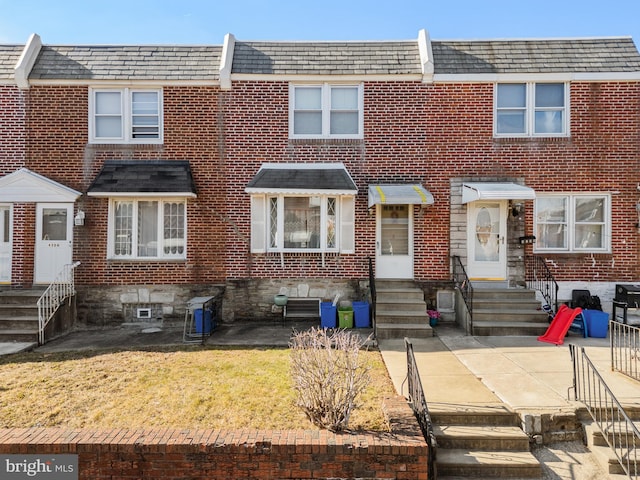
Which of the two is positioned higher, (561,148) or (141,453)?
(561,148)

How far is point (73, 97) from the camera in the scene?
10.5 metres

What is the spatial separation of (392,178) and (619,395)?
22.4ft

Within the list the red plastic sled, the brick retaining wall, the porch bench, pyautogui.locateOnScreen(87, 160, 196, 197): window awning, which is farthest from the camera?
the porch bench

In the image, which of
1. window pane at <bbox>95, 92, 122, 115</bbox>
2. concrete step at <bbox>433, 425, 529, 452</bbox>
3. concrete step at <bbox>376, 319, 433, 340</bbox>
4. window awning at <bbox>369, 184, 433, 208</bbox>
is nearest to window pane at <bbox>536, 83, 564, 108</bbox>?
window awning at <bbox>369, 184, 433, 208</bbox>

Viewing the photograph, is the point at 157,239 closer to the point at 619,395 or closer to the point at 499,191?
the point at 499,191

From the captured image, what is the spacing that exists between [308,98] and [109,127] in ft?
18.8

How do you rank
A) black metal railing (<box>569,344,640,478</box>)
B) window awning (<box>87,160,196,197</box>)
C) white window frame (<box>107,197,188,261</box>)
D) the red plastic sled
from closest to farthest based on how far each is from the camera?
1. black metal railing (<box>569,344,640,478</box>)
2. the red plastic sled
3. window awning (<box>87,160,196,197</box>)
4. white window frame (<box>107,197,188,261</box>)

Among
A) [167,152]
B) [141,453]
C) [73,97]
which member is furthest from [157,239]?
[141,453]

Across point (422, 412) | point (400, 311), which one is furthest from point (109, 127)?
point (422, 412)

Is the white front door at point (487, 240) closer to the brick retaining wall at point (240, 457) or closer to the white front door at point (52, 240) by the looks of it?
the brick retaining wall at point (240, 457)

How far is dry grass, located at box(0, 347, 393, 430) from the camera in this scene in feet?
15.2

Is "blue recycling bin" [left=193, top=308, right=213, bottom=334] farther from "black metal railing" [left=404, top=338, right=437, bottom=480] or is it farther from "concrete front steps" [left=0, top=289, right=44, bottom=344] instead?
"black metal railing" [left=404, top=338, right=437, bottom=480]

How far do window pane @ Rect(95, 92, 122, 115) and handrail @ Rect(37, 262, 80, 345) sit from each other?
14.2 ft

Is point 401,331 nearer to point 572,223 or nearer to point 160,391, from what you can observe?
point 160,391
